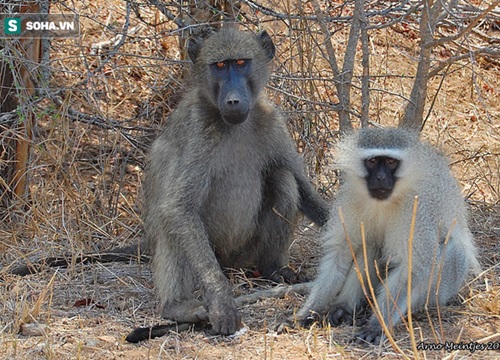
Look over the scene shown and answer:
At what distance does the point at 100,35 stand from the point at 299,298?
444cm

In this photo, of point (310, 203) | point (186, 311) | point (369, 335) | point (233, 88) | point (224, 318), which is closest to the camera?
point (369, 335)

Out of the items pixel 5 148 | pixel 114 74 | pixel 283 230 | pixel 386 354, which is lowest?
pixel 386 354

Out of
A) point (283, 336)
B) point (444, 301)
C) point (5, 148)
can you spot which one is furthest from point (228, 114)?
point (5, 148)

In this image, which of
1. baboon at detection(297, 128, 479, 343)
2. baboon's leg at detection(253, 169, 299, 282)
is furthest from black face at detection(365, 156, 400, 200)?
baboon's leg at detection(253, 169, 299, 282)

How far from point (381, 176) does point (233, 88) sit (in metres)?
1.11

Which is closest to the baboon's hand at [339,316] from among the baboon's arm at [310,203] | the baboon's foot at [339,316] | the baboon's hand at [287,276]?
the baboon's foot at [339,316]

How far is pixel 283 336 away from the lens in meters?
4.16

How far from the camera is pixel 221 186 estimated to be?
4980 mm

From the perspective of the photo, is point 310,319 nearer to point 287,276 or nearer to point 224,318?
point 224,318

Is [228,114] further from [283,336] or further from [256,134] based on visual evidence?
[283,336]

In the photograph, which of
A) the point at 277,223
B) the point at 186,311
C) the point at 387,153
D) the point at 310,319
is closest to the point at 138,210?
the point at 277,223

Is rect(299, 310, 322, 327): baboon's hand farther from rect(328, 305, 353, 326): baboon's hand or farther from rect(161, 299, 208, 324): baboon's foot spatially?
rect(161, 299, 208, 324): baboon's foot

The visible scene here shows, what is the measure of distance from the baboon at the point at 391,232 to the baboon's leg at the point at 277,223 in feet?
2.24

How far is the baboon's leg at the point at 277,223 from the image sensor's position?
519 centimetres
